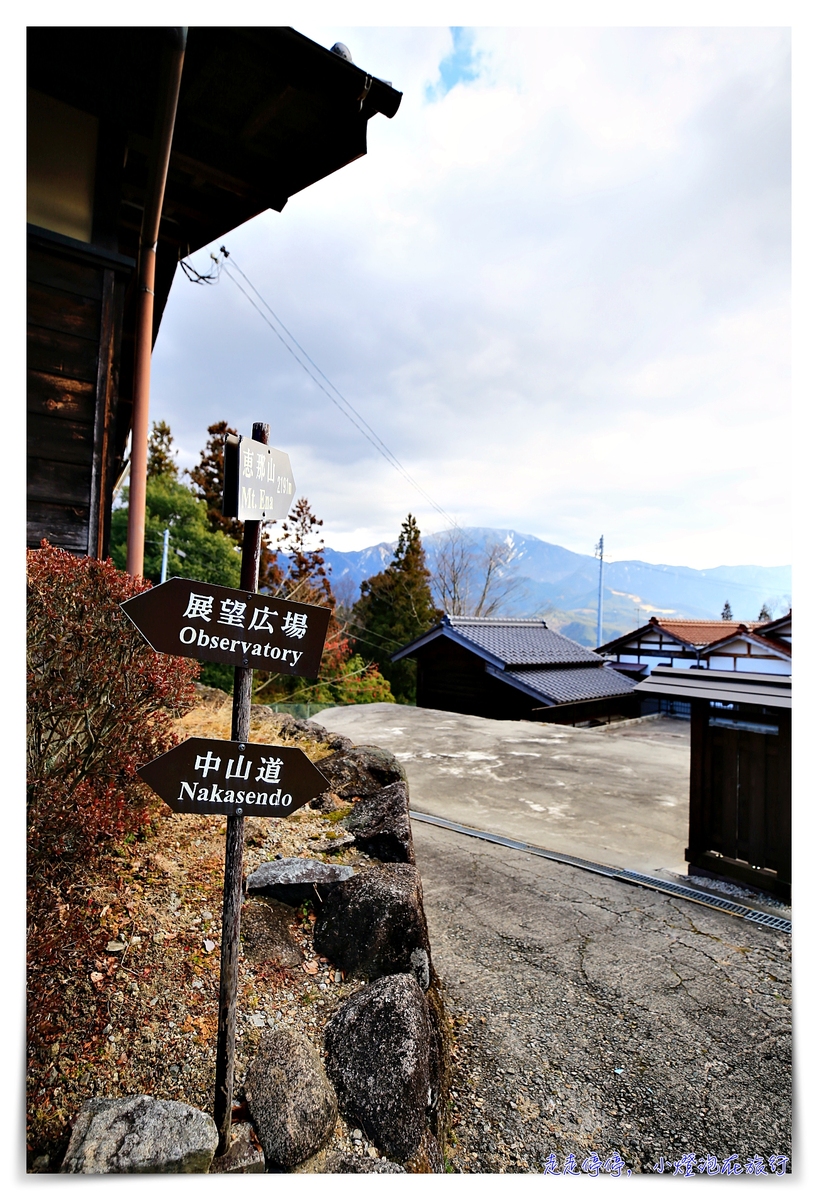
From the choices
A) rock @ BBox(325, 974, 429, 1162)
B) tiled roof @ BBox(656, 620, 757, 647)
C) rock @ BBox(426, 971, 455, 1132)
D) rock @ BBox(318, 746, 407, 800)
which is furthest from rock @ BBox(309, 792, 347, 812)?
tiled roof @ BBox(656, 620, 757, 647)

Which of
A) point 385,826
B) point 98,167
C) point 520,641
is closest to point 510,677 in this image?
point 520,641

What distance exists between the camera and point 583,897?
4.05m

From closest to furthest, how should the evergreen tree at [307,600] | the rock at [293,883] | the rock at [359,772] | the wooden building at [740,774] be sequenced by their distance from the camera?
the rock at [293,883] → the wooden building at [740,774] → the rock at [359,772] → the evergreen tree at [307,600]

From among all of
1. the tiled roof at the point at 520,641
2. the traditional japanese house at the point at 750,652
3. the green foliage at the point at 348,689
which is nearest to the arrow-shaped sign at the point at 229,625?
the green foliage at the point at 348,689

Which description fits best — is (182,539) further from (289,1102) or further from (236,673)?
(289,1102)

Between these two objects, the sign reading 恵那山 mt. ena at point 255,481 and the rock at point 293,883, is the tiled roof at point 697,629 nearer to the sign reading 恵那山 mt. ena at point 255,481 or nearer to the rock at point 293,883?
the rock at point 293,883

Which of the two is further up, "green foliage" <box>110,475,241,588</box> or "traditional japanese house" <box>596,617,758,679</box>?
"green foliage" <box>110,475,241,588</box>

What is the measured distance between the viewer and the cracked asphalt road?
211cm

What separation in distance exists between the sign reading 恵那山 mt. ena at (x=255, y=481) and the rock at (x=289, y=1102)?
1709 millimetres

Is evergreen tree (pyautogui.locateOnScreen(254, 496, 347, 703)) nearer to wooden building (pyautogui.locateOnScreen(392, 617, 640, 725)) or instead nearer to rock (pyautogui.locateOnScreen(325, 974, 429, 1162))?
wooden building (pyautogui.locateOnScreen(392, 617, 640, 725))

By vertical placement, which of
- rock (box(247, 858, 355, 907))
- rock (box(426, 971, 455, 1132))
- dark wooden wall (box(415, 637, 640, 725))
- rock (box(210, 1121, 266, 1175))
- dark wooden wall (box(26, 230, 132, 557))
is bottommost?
dark wooden wall (box(415, 637, 640, 725))

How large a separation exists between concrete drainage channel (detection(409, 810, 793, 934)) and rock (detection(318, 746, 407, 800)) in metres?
1.09

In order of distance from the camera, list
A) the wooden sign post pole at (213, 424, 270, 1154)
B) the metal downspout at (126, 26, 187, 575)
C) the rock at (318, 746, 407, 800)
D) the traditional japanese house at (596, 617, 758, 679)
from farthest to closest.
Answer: the traditional japanese house at (596, 617, 758, 679), the rock at (318, 746, 407, 800), the metal downspout at (126, 26, 187, 575), the wooden sign post pole at (213, 424, 270, 1154)

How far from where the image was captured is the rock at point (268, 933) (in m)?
2.47
